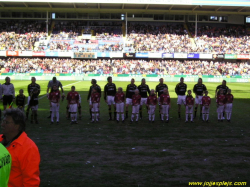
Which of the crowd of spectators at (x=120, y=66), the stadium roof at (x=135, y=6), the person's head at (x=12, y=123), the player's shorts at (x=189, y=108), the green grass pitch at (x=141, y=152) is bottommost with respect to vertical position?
the green grass pitch at (x=141, y=152)

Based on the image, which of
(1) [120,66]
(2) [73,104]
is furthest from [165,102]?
(1) [120,66]

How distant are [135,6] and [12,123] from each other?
6083 centimetres

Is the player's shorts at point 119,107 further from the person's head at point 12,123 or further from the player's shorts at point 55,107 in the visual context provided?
the person's head at point 12,123

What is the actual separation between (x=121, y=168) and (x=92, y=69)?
47.0 metres

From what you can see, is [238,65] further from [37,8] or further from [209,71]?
[37,8]

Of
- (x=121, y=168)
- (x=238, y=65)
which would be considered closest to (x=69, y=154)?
(x=121, y=168)

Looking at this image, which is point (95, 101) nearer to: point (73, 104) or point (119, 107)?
point (73, 104)

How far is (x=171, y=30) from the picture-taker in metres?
64.4

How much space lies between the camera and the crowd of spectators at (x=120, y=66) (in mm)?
53812

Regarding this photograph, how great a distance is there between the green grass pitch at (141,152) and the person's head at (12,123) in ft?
12.4

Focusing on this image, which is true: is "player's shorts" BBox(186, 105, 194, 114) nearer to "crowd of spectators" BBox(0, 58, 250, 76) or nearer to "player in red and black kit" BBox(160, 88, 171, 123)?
"player in red and black kit" BBox(160, 88, 171, 123)

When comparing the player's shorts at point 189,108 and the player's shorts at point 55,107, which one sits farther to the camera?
the player's shorts at point 189,108

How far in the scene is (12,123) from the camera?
3.69 meters

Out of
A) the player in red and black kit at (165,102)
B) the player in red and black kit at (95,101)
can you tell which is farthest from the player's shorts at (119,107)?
the player in red and black kit at (165,102)
